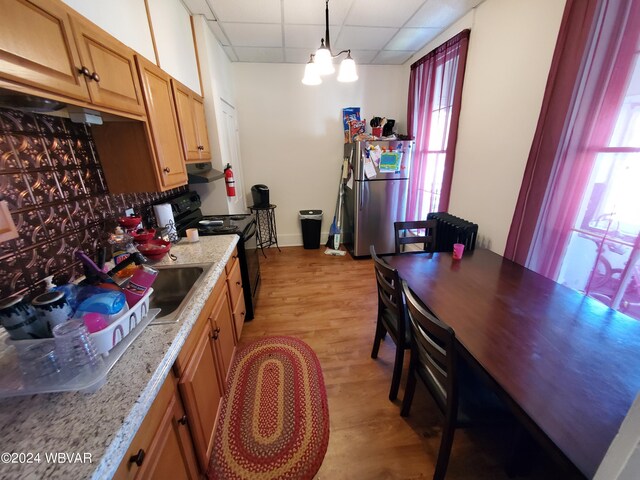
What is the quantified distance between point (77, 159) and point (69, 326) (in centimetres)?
106

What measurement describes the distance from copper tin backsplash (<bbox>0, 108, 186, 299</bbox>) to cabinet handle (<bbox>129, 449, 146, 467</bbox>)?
0.77 m

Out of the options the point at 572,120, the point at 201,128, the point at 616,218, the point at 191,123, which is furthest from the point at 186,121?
the point at 616,218

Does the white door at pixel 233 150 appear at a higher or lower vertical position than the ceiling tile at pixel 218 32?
lower

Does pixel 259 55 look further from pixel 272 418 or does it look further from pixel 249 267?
pixel 272 418

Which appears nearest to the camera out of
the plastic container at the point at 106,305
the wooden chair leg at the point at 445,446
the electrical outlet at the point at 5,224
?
the electrical outlet at the point at 5,224

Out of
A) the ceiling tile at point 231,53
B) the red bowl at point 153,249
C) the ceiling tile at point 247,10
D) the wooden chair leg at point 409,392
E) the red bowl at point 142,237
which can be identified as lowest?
the wooden chair leg at point 409,392

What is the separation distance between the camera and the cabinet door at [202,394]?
954 millimetres

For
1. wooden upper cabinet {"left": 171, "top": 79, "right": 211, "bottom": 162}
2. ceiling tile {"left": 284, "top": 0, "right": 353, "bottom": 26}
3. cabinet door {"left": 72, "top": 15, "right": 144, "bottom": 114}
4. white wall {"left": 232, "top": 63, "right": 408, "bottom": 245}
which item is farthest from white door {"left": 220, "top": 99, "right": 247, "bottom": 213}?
cabinet door {"left": 72, "top": 15, "right": 144, "bottom": 114}

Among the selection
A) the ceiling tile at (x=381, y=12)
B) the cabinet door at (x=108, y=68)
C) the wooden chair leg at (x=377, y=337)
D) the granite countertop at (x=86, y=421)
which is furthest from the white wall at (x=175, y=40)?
the wooden chair leg at (x=377, y=337)

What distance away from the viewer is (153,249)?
142 cm

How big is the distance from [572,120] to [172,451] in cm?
255

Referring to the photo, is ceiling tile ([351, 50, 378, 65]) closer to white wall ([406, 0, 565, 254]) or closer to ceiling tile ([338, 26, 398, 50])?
ceiling tile ([338, 26, 398, 50])

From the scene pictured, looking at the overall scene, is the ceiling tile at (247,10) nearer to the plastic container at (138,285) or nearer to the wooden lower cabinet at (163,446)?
the plastic container at (138,285)

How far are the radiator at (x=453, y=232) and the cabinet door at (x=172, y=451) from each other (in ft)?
7.57
